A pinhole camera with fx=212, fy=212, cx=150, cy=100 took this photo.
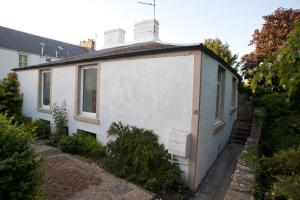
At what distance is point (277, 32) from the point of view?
48.1 feet

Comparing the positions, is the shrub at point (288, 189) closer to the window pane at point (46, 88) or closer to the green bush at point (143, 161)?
the green bush at point (143, 161)

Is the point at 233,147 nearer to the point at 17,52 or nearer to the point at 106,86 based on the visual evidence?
the point at 106,86

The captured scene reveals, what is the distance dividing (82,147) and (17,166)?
174 inches

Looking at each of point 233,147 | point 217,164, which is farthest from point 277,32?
point 217,164

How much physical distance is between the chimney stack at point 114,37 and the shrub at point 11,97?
5.33 m

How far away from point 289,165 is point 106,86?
215 inches

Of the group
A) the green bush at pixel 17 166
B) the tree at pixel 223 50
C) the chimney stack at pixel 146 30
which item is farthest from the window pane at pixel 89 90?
the tree at pixel 223 50

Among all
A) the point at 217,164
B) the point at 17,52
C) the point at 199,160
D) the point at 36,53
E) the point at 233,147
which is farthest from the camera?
the point at 36,53

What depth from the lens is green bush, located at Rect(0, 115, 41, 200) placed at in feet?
8.41

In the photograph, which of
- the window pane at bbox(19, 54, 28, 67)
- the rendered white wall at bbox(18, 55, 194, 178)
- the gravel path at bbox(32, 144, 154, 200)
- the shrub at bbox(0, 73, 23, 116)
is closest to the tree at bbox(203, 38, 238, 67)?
the rendered white wall at bbox(18, 55, 194, 178)

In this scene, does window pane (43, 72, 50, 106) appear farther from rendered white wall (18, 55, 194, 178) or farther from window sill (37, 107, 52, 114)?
rendered white wall (18, 55, 194, 178)

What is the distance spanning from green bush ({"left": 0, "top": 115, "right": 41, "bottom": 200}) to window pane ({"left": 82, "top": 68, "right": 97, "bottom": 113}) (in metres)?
4.85

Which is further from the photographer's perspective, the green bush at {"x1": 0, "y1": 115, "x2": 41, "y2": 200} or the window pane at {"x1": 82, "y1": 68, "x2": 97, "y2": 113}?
the window pane at {"x1": 82, "y1": 68, "x2": 97, "y2": 113}

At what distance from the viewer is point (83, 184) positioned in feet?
15.5
